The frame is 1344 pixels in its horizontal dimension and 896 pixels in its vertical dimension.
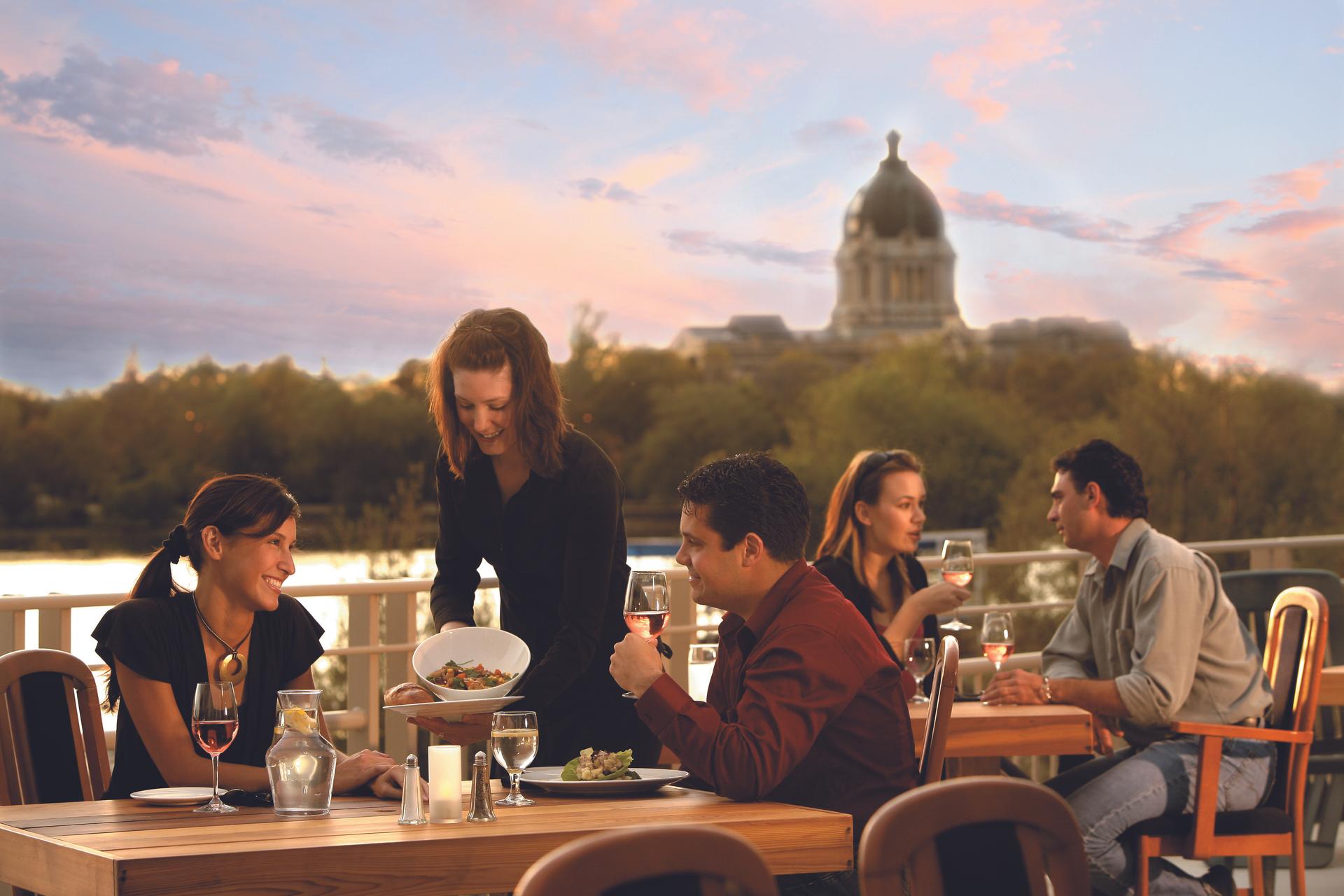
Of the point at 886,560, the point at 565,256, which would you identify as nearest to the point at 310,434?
the point at 565,256

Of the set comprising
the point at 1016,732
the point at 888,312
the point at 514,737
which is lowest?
the point at 1016,732

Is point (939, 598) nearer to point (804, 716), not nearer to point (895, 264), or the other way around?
point (804, 716)

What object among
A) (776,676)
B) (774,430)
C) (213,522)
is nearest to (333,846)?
(776,676)

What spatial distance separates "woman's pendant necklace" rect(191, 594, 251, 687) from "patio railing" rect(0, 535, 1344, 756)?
907mm

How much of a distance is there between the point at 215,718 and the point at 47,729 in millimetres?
565

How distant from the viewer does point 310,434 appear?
1427 centimetres

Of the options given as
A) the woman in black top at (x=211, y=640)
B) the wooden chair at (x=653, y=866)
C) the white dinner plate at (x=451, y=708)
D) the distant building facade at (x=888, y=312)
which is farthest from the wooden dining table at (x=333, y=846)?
the distant building facade at (x=888, y=312)

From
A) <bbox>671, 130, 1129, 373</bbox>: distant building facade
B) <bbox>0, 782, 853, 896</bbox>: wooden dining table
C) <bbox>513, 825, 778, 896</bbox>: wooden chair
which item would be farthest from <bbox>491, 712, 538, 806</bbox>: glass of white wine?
<bbox>671, 130, 1129, 373</bbox>: distant building facade

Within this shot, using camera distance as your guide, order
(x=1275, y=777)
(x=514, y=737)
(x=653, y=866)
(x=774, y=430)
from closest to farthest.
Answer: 1. (x=653, y=866)
2. (x=514, y=737)
3. (x=1275, y=777)
4. (x=774, y=430)

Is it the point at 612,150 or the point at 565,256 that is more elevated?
the point at 612,150

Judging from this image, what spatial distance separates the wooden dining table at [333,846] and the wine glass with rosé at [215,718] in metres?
0.09

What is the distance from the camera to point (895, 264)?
17203mm

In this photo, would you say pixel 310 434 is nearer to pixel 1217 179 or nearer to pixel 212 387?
pixel 212 387

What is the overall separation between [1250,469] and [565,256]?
25.6 ft
